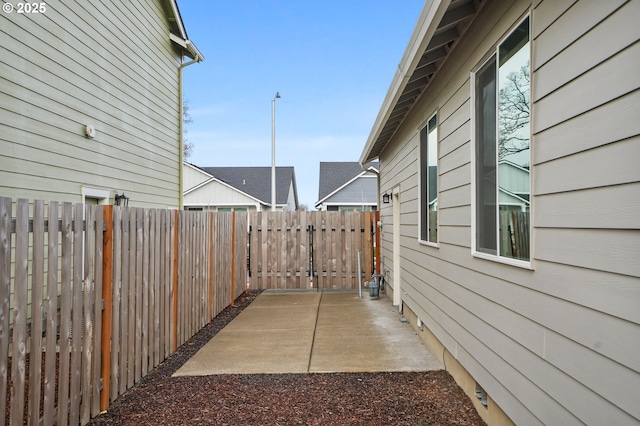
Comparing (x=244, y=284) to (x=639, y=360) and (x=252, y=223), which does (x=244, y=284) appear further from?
(x=639, y=360)

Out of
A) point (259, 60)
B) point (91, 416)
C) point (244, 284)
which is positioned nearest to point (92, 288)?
point (91, 416)

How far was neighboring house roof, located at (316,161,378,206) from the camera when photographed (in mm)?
24789

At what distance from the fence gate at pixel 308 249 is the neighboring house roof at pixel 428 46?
4512 mm

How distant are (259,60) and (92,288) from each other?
20.3m

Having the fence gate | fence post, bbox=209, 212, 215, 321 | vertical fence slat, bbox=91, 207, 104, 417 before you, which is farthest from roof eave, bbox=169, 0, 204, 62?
vertical fence slat, bbox=91, 207, 104, 417

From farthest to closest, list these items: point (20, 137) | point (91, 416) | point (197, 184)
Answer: point (197, 184) < point (20, 137) < point (91, 416)

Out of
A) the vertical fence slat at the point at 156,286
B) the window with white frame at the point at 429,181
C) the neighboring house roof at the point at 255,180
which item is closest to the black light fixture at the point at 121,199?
the vertical fence slat at the point at 156,286

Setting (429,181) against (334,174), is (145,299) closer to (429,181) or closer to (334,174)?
(429,181)

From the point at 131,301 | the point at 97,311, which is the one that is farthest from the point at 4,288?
the point at 131,301

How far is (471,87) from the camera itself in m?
3.54

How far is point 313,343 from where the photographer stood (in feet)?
17.9

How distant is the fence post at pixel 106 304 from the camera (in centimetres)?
349

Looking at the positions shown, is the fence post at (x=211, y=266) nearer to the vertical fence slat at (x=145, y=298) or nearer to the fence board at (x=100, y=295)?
the fence board at (x=100, y=295)

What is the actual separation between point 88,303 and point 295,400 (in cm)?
189
